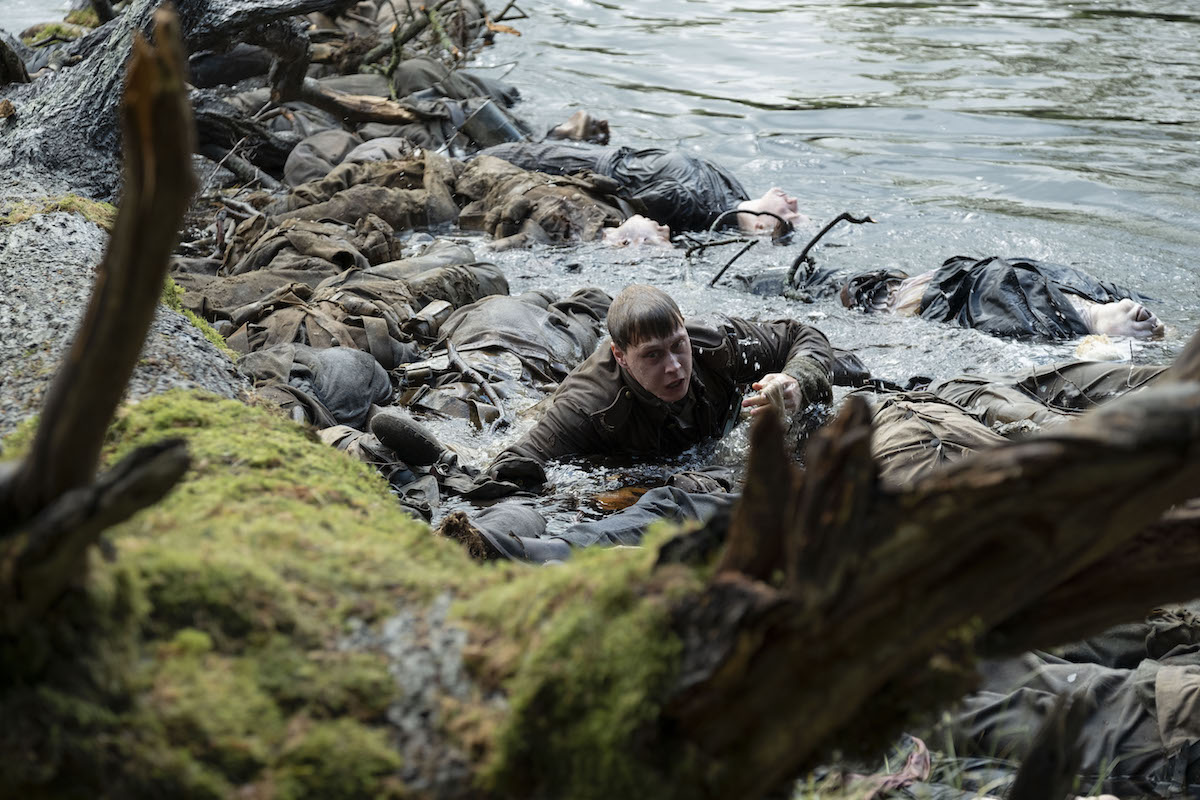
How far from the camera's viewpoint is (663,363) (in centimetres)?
500

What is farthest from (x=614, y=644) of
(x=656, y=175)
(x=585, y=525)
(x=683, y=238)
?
(x=656, y=175)

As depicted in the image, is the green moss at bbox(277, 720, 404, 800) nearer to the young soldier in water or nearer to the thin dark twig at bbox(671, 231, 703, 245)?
the young soldier in water

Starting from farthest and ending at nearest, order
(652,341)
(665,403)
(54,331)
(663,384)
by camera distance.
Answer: (665,403)
(663,384)
(652,341)
(54,331)

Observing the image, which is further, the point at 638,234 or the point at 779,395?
the point at 638,234

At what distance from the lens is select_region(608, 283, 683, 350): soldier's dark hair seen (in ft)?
16.1

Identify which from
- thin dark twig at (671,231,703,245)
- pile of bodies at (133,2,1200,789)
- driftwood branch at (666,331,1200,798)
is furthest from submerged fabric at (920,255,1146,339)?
driftwood branch at (666,331,1200,798)

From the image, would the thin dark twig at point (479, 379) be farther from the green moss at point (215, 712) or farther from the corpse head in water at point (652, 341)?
the green moss at point (215, 712)

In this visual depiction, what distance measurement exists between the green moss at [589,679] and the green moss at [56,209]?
355cm

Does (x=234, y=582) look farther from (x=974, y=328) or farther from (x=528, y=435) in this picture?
(x=974, y=328)

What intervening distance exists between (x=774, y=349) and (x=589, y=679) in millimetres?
4496

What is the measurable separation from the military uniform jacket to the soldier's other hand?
11 cm

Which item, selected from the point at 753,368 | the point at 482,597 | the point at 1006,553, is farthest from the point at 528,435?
the point at 1006,553

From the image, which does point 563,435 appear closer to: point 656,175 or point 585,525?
point 585,525

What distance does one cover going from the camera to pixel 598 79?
589 inches
